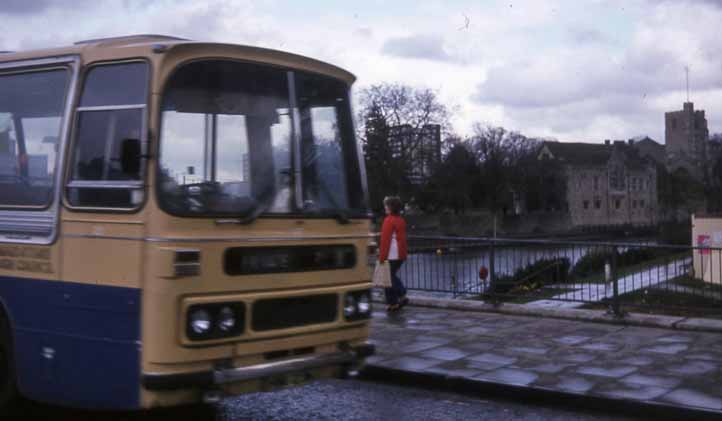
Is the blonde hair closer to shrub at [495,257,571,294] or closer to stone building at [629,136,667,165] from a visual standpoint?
shrub at [495,257,571,294]

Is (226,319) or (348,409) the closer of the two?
(226,319)

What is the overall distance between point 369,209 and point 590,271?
23.7 feet

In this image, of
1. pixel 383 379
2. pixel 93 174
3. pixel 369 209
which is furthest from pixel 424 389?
pixel 93 174

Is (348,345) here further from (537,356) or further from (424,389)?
(537,356)

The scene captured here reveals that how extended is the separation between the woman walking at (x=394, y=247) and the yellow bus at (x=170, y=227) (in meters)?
5.97

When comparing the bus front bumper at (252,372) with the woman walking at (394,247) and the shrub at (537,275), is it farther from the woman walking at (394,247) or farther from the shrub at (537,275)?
the shrub at (537,275)

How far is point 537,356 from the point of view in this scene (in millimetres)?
9992

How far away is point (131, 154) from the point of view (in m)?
6.20

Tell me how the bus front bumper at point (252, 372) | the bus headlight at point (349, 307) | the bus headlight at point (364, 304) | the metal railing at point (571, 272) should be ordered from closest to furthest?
the bus front bumper at point (252, 372), the bus headlight at point (349, 307), the bus headlight at point (364, 304), the metal railing at point (571, 272)

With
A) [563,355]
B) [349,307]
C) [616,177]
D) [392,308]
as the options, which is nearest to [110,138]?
[349,307]

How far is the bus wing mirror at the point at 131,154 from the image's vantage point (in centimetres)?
620

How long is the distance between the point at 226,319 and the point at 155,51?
6.53ft

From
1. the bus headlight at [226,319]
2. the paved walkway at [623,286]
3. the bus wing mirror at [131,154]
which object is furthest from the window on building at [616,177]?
the bus wing mirror at [131,154]

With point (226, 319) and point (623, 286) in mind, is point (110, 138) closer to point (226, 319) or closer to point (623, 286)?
point (226, 319)
